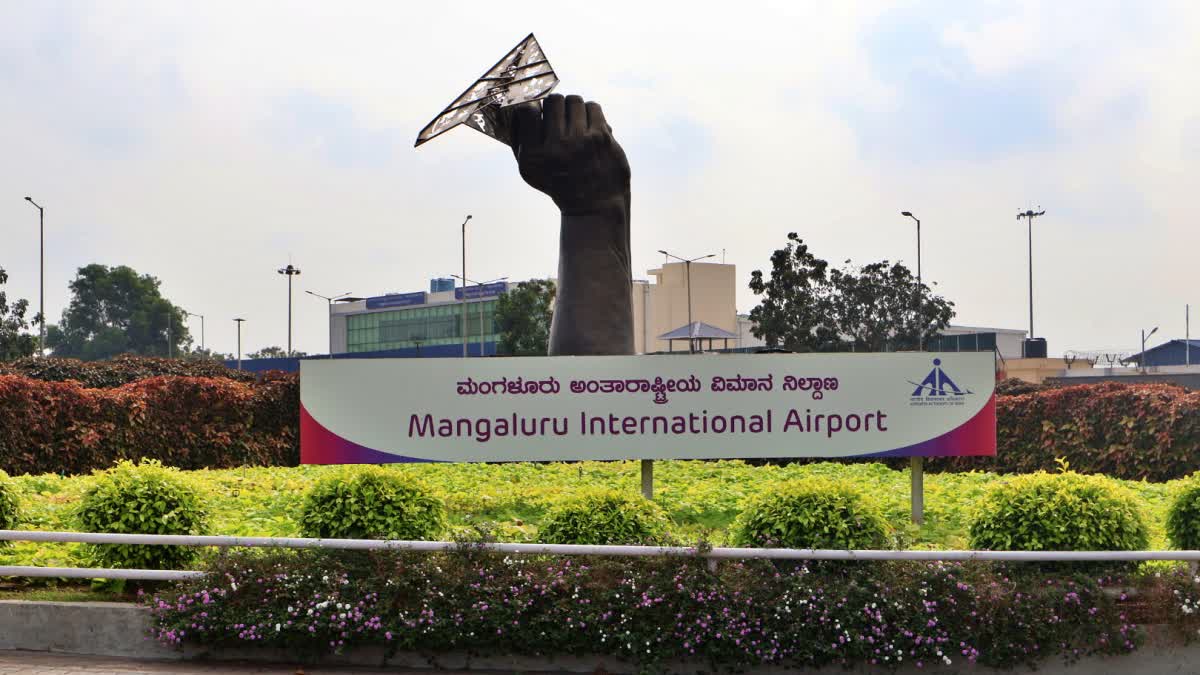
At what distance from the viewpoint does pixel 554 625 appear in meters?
8.33

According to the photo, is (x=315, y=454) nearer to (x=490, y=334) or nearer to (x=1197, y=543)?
(x=1197, y=543)

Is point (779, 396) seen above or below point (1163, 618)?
above

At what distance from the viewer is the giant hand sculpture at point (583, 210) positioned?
13.3 m

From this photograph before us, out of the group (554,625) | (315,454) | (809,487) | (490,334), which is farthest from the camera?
(490,334)

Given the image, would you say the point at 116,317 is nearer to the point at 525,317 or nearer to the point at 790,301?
the point at 525,317

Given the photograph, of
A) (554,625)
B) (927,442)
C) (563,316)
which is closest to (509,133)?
(563,316)

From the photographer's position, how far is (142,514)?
9305mm

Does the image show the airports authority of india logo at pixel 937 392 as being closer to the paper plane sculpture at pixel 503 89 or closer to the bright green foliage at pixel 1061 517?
the bright green foliage at pixel 1061 517

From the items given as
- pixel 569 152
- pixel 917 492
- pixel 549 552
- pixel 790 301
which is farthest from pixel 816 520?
pixel 790 301

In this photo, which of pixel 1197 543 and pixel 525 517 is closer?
pixel 1197 543

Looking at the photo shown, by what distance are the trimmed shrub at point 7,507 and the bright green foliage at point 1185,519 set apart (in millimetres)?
9034

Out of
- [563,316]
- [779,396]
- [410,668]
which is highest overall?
[563,316]

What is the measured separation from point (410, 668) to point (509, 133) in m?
6.69

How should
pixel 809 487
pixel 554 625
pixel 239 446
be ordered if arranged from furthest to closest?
pixel 239 446 → pixel 809 487 → pixel 554 625
